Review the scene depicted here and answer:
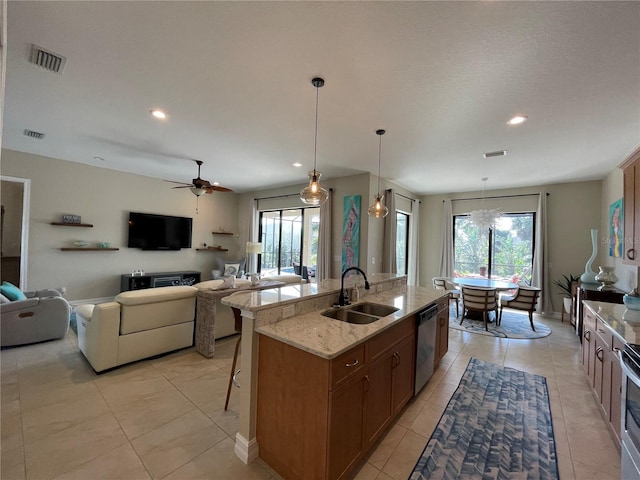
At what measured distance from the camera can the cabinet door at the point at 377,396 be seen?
197 cm

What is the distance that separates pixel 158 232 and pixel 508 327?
25.5ft

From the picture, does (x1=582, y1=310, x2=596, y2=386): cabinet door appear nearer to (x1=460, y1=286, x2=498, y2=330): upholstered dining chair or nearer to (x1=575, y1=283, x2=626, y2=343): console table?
(x1=575, y1=283, x2=626, y2=343): console table

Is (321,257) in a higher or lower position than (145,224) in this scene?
lower

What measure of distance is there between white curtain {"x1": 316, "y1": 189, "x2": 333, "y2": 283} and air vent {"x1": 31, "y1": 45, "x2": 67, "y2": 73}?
14.6 feet

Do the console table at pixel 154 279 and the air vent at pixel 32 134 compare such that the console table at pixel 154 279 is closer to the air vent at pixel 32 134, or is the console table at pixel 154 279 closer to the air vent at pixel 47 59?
the air vent at pixel 32 134

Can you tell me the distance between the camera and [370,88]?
2580 millimetres

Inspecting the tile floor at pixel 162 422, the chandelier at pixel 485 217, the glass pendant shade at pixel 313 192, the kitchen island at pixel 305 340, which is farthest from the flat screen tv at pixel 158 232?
the chandelier at pixel 485 217

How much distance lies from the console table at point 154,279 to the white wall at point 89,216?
34cm

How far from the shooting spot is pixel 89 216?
5.80 meters

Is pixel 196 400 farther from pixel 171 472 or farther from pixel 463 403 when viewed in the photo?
pixel 463 403

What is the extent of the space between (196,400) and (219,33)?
10.3ft

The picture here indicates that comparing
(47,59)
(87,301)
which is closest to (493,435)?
(47,59)

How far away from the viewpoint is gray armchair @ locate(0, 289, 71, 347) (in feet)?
11.7

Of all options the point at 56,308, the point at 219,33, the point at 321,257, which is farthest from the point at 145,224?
the point at 219,33
